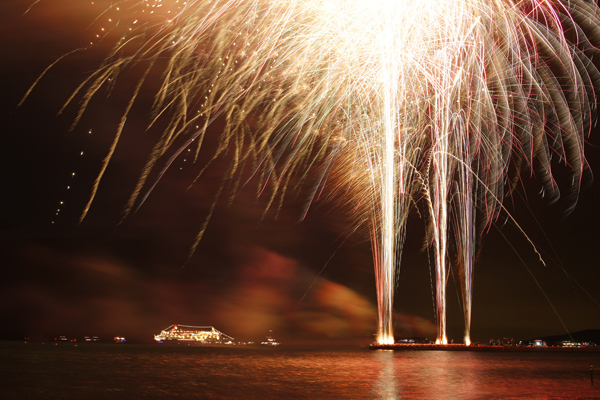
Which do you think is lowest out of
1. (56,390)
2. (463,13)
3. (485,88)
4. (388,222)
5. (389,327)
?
(56,390)

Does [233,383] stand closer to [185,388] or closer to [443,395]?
[185,388]

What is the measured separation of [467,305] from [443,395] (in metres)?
16.9

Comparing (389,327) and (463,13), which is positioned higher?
(463,13)

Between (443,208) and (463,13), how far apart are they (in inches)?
577

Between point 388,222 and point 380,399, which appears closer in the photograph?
point 380,399

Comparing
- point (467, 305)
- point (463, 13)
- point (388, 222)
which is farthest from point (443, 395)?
point (467, 305)

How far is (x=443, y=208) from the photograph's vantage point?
33.1 m

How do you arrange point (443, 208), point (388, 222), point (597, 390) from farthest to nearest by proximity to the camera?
point (443, 208), point (388, 222), point (597, 390)

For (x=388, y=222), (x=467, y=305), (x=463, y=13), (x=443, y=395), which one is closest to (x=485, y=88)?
(x=463, y=13)

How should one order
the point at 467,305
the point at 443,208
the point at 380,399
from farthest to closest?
the point at 467,305 → the point at 443,208 → the point at 380,399

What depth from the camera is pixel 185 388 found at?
26.2m

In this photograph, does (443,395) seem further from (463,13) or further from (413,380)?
(463,13)

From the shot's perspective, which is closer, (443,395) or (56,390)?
(443,395)

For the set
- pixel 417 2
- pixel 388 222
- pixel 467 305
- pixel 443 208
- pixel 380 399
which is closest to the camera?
pixel 380 399
